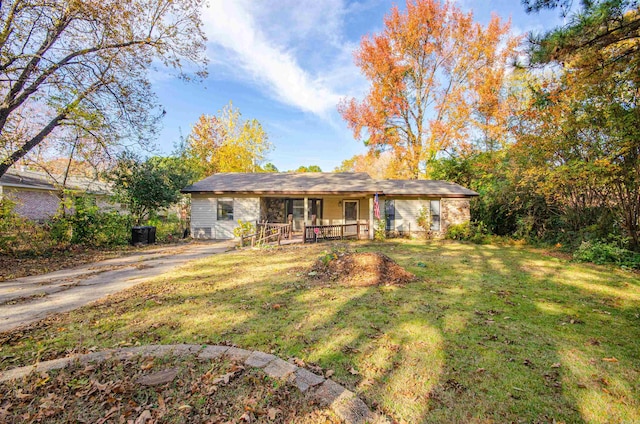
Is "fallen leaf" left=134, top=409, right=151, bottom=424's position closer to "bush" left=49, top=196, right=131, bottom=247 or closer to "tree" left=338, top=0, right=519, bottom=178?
"bush" left=49, top=196, right=131, bottom=247

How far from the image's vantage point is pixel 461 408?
231 cm

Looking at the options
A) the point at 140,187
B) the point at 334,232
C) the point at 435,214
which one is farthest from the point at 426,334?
the point at 140,187

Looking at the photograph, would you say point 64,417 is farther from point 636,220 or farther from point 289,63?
point 289,63

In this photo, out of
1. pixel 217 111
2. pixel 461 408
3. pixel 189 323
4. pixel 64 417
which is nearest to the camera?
pixel 64 417

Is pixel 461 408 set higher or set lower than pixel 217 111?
lower

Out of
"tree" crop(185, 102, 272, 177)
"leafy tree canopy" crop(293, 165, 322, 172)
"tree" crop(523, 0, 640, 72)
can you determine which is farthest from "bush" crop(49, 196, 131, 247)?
"leafy tree canopy" crop(293, 165, 322, 172)

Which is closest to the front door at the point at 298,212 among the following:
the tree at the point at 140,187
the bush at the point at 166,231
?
the bush at the point at 166,231

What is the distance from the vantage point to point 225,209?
14953 millimetres

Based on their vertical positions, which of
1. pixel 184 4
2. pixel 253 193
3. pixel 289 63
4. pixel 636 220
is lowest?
pixel 636 220

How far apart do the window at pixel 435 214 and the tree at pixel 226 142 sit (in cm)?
1815

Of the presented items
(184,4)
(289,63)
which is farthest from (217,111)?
(184,4)

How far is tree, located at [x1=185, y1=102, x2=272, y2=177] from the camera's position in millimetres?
25844

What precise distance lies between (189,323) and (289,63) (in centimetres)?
1544

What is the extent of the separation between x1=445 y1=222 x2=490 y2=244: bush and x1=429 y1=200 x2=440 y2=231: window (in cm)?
65
